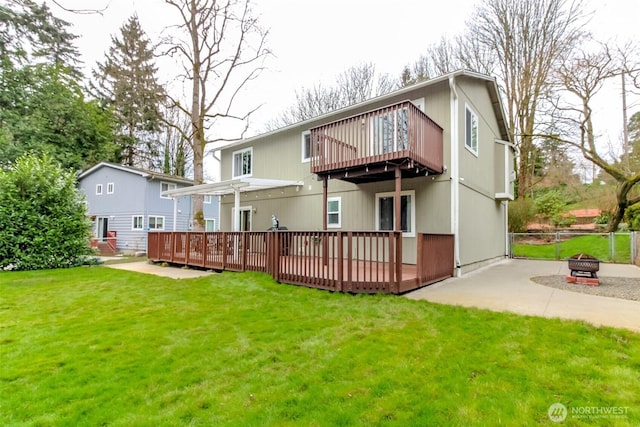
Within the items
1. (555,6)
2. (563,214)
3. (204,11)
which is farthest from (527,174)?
(204,11)

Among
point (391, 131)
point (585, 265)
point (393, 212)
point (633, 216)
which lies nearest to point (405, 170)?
point (391, 131)

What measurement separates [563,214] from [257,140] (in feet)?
56.7

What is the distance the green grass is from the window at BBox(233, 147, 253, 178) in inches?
493

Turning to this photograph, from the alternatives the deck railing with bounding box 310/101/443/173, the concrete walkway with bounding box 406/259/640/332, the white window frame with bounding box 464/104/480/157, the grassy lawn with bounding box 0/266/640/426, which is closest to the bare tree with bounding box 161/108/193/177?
the deck railing with bounding box 310/101/443/173

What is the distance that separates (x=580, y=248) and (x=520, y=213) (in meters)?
2.94

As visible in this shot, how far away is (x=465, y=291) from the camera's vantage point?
6.24 metres

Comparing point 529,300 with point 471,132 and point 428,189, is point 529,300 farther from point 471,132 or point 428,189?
point 471,132

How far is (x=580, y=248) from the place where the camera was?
14008 mm

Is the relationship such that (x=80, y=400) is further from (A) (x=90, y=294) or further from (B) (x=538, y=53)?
(B) (x=538, y=53)

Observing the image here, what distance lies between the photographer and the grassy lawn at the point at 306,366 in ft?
7.76

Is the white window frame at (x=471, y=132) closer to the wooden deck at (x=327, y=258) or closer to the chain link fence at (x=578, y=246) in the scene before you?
the wooden deck at (x=327, y=258)

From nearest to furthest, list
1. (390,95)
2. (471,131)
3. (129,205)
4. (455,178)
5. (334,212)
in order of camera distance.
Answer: (455,178) → (390,95) → (471,131) → (334,212) → (129,205)

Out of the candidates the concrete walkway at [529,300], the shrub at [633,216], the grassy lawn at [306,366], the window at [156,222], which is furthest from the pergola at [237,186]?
the shrub at [633,216]

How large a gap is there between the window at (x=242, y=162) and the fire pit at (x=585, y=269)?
11.3 m
